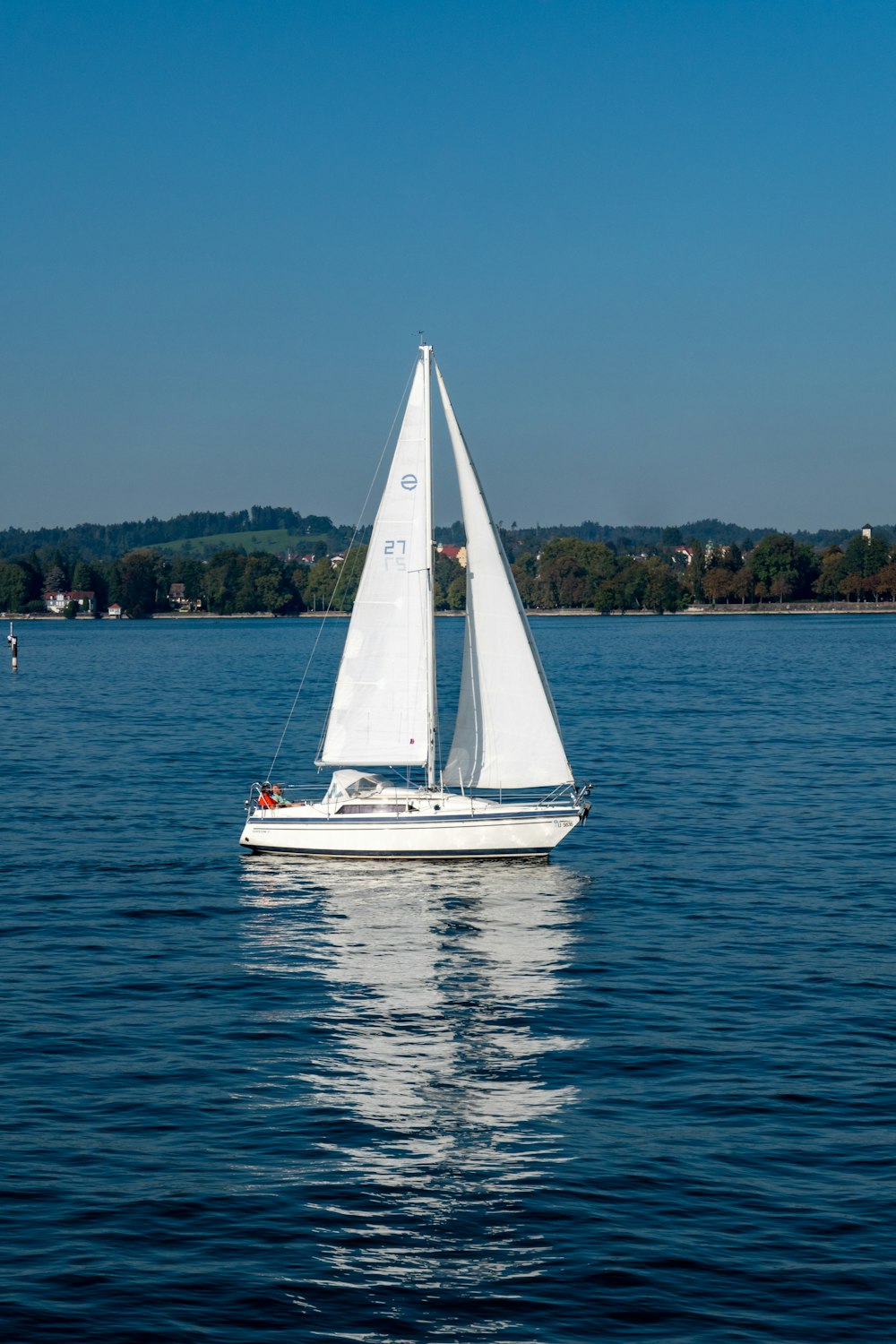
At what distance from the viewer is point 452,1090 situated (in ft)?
73.2

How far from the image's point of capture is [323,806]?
39000 millimetres

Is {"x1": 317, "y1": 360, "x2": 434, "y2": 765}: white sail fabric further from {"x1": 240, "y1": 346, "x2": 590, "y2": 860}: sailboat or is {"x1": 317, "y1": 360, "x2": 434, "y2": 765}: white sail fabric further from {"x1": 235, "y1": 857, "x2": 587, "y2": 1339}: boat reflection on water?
{"x1": 235, "y1": 857, "x2": 587, "y2": 1339}: boat reflection on water

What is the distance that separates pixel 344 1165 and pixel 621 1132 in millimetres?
3995

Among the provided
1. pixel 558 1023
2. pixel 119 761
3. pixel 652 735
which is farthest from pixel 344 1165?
pixel 652 735

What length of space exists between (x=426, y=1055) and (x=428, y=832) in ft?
46.4

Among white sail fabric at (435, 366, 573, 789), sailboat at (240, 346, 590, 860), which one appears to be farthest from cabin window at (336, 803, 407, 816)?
white sail fabric at (435, 366, 573, 789)

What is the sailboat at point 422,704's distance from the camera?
38.5 metres

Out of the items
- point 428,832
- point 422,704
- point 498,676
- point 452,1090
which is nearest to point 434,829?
point 428,832

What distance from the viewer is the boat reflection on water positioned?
1753 centimetres

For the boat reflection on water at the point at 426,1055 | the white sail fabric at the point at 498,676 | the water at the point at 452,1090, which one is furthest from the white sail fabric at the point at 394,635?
the water at the point at 452,1090

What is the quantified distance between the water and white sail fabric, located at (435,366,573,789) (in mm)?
3000

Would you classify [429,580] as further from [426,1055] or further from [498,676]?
[426,1055]

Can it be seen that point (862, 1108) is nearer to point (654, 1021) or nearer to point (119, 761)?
point (654, 1021)

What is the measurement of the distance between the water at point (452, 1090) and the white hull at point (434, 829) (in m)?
0.68
